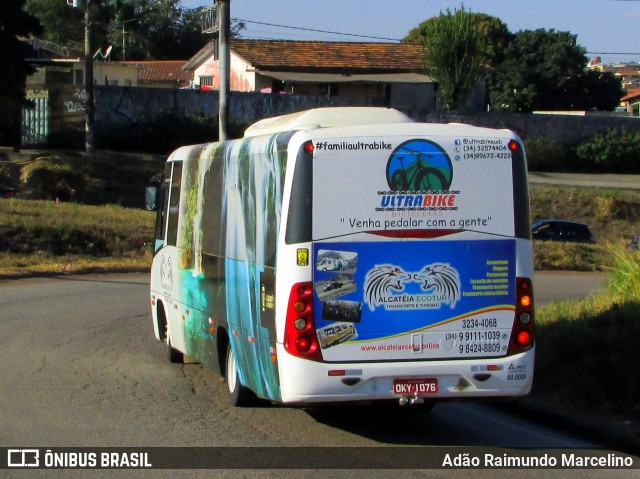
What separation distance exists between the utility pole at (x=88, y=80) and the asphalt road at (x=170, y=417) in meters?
28.1

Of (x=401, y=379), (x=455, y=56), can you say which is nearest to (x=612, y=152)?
(x=455, y=56)

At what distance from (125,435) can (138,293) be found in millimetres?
11350

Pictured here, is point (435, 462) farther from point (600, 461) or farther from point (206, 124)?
point (206, 124)

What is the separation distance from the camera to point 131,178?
131ft

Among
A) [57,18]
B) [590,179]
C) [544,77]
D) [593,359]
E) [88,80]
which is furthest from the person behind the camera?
[57,18]

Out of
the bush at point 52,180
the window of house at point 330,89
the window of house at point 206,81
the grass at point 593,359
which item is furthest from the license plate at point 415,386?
the window of house at point 206,81

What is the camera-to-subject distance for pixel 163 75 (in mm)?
83188

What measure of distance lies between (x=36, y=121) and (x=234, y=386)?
40400 millimetres

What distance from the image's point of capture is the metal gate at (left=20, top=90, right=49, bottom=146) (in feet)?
152

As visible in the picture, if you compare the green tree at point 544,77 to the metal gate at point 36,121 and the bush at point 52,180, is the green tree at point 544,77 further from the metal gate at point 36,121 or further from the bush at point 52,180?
the bush at point 52,180

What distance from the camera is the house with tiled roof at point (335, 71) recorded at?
193ft

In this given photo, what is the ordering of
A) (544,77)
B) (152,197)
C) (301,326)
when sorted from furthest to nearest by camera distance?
(544,77) < (152,197) < (301,326)

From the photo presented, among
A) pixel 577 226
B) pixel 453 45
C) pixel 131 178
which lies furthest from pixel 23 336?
pixel 453 45

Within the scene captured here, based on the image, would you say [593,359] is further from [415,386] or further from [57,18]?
[57,18]
